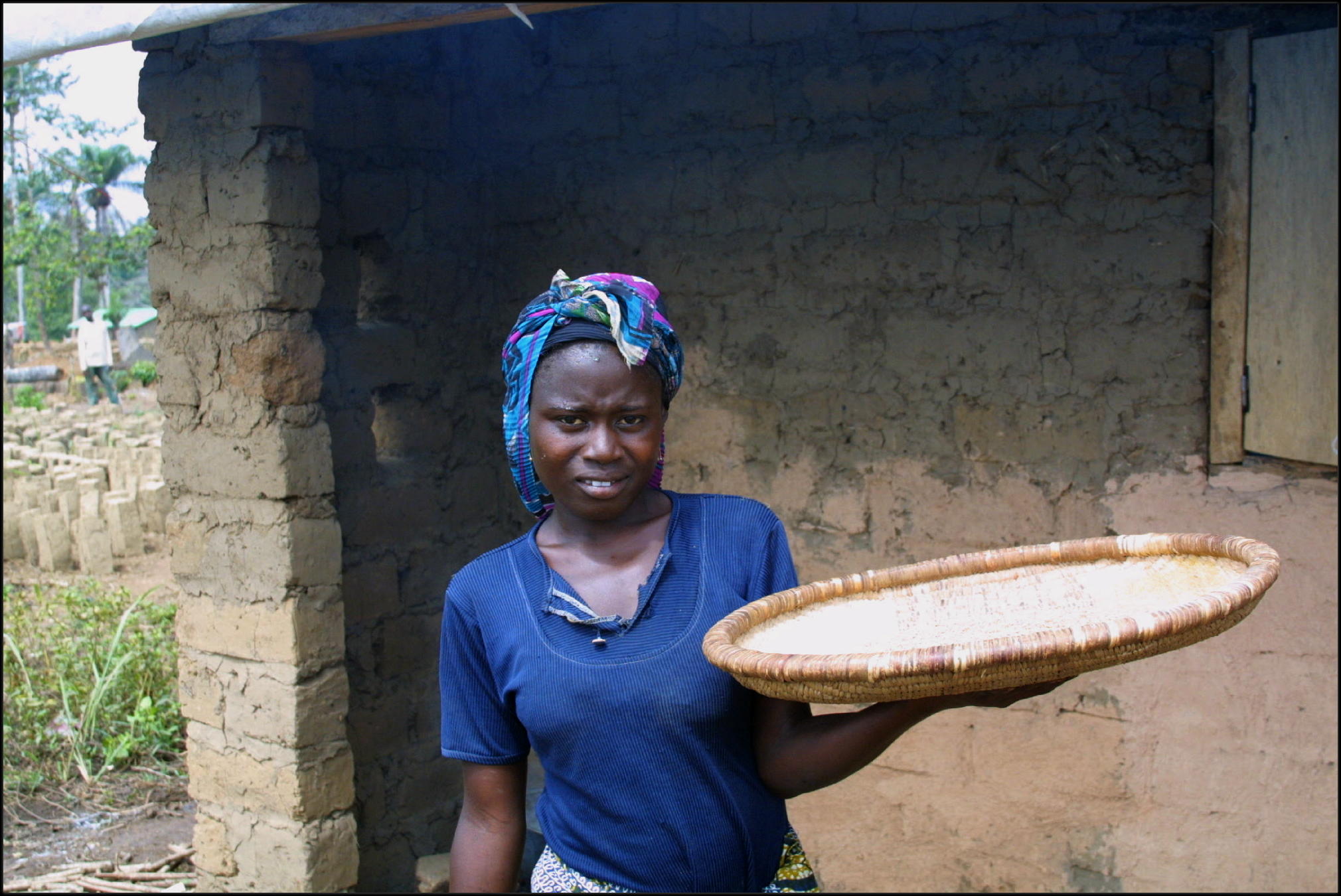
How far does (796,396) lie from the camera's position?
13.6 feet

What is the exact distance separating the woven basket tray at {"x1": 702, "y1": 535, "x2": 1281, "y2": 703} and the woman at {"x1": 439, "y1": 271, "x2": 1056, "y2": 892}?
0.10 metres

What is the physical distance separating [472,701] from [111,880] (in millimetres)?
3258

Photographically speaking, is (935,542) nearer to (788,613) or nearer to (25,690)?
(788,613)

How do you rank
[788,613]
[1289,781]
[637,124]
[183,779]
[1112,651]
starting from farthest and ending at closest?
[183,779], [637,124], [1289,781], [788,613], [1112,651]

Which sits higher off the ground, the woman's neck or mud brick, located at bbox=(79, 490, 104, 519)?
the woman's neck

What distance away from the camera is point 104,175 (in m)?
27.2

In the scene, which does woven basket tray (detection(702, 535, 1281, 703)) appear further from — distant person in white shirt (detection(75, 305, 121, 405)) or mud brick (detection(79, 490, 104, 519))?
distant person in white shirt (detection(75, 305, 121, 405))

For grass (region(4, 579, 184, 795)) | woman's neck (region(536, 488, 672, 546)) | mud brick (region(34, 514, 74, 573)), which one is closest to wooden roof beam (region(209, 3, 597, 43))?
woman's neck (region(536, 488, 672, 546))

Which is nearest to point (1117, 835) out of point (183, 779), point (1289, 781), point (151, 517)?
point (1289, 781)

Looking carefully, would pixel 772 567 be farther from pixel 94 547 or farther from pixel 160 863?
pixel 94 547

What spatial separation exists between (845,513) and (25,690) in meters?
4.22

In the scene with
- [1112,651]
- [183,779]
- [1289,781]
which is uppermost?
[1112,651]

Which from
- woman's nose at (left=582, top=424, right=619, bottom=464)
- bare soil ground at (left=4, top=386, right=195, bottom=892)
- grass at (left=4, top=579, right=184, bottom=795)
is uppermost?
woman's nose at (left=582, top=424, right=619, bottom=464)

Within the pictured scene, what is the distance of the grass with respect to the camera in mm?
5527
